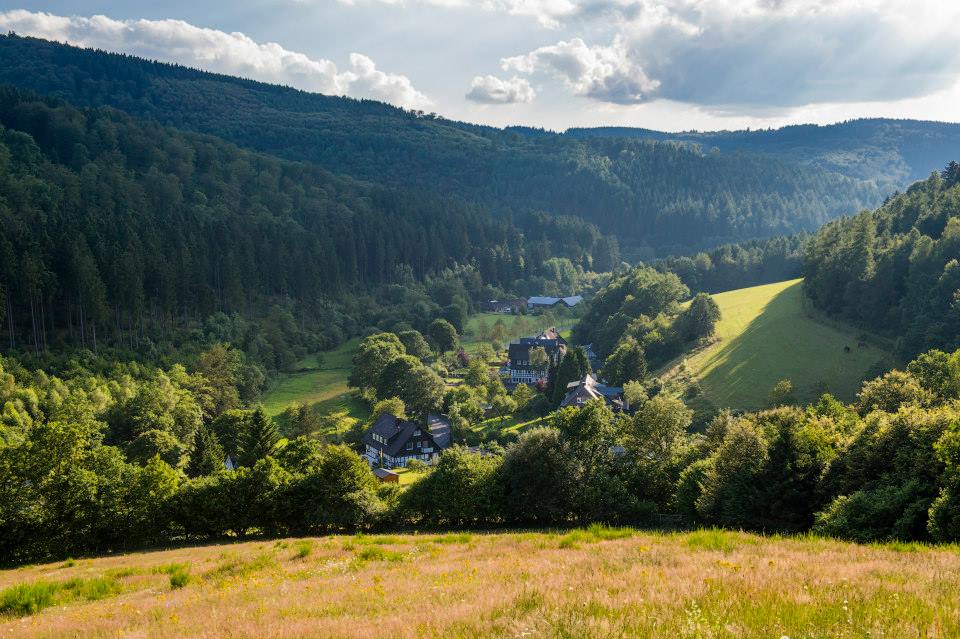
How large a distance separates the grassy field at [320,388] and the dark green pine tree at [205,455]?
18.1 meters

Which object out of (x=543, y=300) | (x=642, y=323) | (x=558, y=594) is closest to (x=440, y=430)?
(x=642, y=323)

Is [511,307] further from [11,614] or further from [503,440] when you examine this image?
[11,614]

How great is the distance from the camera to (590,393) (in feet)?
232

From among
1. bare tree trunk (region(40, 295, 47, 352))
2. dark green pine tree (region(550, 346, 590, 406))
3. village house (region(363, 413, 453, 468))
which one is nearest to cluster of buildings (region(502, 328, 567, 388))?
dark green pine tree (region(550, 346, 590, 406))

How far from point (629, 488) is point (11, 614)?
2687cm

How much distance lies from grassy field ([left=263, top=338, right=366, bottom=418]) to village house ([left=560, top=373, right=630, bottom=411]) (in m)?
25.4

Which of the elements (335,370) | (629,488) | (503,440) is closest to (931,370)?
(629,488)

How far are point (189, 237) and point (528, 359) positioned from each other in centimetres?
5549

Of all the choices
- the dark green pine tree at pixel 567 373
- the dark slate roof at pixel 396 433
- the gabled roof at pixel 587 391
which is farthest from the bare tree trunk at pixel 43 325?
the gabled roof at pixel 587 391

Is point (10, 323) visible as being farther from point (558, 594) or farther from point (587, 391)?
point (558, 594)

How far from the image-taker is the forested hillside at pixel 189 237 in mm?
67938

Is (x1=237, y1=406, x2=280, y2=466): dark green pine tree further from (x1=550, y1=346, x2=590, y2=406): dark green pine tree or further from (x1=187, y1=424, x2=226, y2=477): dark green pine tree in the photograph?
(x1=550, y1=346, x2=590, y2=406): dark green pine tree

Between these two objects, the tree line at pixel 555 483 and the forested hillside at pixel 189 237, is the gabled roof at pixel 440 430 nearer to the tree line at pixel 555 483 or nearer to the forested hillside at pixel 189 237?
the tree line at pixel 555 483

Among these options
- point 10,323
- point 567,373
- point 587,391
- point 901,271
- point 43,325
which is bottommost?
point 587,391
